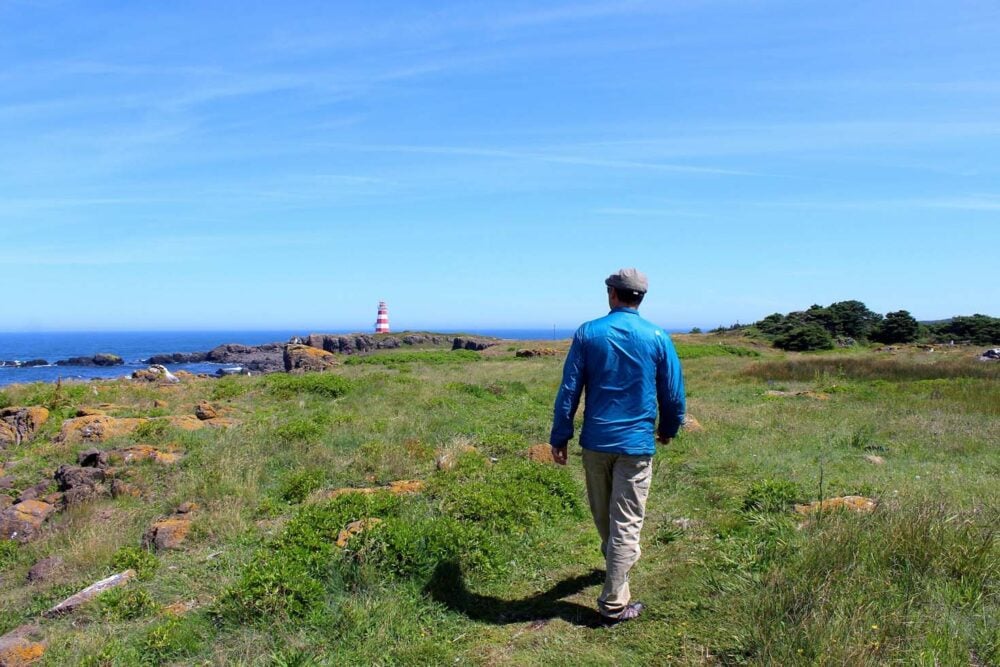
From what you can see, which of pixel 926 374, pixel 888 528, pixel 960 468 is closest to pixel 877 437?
pixel 960 468

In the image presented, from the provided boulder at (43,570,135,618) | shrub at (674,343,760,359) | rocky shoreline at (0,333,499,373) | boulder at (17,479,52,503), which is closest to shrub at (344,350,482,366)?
shrub at (674,343,760,359)

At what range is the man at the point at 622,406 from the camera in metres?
4.77

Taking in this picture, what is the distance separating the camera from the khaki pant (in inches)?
188

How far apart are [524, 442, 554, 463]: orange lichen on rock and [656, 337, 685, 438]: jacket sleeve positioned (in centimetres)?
484

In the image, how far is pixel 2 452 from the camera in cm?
1241

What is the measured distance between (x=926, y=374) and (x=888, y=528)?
761 inches

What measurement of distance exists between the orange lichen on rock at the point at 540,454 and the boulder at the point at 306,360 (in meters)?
24.1

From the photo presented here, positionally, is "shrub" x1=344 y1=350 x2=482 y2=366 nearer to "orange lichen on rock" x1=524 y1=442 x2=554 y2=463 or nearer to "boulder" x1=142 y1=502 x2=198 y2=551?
"orange lichen on rock" x1=524 y1=442 x2=554 y2=463

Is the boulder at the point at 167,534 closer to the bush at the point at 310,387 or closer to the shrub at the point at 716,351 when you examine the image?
the bush at the point at 310,387

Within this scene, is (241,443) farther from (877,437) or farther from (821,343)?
(821,343)

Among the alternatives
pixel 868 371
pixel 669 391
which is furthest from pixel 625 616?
pixel 868 371

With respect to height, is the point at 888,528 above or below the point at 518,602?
above

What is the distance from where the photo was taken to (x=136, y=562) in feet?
22.1

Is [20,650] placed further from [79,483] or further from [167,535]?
[79,483]
